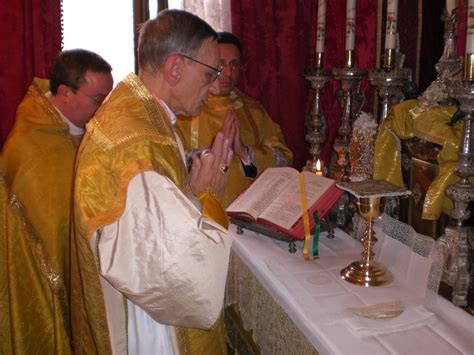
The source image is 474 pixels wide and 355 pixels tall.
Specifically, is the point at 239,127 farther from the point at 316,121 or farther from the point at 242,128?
the point at 316,121

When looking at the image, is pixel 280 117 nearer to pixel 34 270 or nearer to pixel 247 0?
pixel 247 0

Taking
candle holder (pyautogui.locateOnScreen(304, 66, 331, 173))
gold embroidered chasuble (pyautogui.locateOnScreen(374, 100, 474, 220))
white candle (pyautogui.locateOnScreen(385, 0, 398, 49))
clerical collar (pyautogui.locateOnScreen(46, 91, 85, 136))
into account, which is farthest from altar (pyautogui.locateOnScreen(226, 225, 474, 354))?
clerical collar (pyautogui.locateOnScreen(46, 91, 85, 136))

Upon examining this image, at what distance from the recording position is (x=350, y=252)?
1.82m

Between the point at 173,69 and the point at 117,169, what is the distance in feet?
1.25

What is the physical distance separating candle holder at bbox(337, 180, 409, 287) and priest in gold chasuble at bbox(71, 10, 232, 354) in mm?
431

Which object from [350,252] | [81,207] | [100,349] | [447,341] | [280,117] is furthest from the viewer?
[280,117]

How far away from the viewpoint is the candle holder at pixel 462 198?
134 centimetres

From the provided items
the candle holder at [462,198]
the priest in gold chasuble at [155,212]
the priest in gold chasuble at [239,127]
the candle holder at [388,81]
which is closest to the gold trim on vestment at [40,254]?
the priest in gold chasuble at [155,212]

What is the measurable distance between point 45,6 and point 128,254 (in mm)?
2606

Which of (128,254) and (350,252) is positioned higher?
(128,254)

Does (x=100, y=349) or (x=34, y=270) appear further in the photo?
(x=34, y=270)

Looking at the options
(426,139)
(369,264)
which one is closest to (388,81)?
(426,139)

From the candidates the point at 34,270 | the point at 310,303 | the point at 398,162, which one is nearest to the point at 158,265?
the point at 310,303

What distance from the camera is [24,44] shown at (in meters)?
3.32
